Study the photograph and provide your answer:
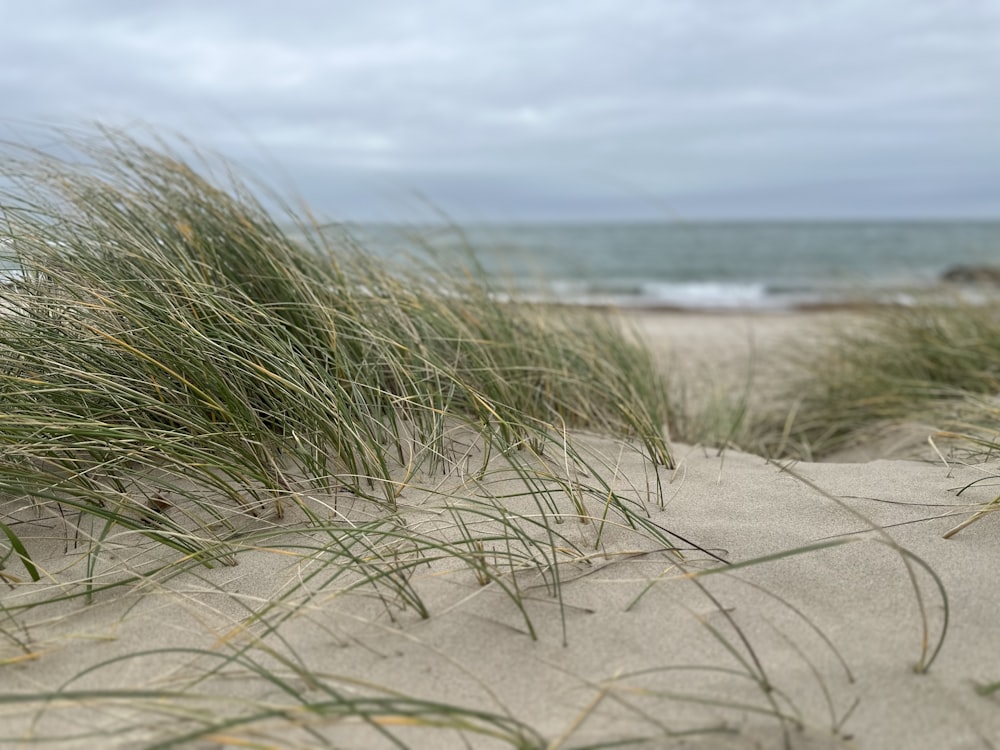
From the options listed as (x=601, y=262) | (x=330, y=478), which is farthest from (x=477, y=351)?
(x=601, y=262)

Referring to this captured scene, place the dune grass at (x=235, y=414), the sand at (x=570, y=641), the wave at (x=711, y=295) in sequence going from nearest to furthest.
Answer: the sand at (x=570, y=641), the dune grass at (x=235, y=414), the wave at (x=711, y=295)

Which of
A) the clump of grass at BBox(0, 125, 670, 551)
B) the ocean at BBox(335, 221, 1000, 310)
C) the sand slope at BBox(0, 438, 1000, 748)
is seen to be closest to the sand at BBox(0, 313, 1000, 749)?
the sand slope at BBox(0, 438, 1000, 748)

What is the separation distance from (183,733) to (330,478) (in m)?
0.71

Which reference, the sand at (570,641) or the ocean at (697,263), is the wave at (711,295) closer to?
the ocean at (697,263)

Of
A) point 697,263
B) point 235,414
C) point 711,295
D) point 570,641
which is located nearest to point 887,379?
point 570,641

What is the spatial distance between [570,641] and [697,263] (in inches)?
905

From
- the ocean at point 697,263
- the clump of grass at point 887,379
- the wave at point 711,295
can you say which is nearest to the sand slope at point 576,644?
the clump of grass at point 887,379

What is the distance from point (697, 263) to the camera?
76.0 ft

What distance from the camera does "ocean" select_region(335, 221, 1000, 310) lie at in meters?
3.49

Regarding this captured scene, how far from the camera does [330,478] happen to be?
1666mm

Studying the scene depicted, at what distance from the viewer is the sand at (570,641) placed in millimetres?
1009

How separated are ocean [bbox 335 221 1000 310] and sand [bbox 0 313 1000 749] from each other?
5.35 ft

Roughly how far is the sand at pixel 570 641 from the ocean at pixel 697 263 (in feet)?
5.35

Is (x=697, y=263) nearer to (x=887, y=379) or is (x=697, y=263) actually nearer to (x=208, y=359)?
(x=887, y=379)
